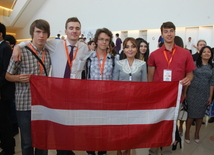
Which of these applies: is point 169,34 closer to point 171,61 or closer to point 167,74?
point 171,61

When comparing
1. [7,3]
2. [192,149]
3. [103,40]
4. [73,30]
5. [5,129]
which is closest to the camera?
[73,30]

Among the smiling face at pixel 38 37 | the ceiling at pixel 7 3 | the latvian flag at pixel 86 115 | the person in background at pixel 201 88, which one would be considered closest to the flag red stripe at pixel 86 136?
the latvian flag at pixel 86 115

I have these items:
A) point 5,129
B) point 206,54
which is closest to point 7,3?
point 5,129

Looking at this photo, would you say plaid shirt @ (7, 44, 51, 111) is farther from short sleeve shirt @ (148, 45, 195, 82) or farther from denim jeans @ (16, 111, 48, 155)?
short sleeve shirt @ (148, 45, 195, 82)

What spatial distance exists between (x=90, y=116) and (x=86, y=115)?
4cm

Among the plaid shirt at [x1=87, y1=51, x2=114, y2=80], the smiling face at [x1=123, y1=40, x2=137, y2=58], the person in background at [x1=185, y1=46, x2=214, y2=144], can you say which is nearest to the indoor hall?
the person in background at [x1=185, y1=46, x2=214, y2=144]

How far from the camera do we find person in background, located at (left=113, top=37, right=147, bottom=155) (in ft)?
6.64

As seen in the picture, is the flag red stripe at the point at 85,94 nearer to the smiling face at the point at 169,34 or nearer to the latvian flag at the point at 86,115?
the latvian flag at the point at 86,115

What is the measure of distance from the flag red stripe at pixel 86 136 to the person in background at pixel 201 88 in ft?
4.85

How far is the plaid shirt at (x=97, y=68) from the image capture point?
2.06m

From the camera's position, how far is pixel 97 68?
2.06 m

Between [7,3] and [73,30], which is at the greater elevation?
[7,3]

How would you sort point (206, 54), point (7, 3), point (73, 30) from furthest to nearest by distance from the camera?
point (7, 3) < point (206, 54) < point (73, 30)

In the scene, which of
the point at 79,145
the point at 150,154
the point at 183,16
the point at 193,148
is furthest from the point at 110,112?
the point at 183,16
